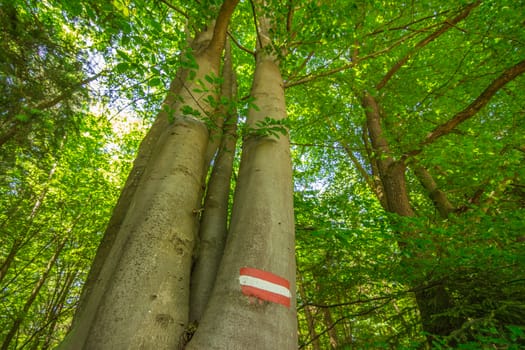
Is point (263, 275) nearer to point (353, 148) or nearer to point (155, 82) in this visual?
point (155, 82)

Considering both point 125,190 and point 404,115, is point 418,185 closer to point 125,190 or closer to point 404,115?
point 404,115

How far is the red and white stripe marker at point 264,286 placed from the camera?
120 cm

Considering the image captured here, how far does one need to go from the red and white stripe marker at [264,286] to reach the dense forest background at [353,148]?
44.0 inches

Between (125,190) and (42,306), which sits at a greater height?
(125,190)

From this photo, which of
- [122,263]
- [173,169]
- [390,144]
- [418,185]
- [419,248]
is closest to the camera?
[122,263]

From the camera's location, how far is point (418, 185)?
7.28 m

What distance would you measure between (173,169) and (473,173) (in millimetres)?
4740

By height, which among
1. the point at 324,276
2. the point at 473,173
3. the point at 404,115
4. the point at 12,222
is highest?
the point at 404,115

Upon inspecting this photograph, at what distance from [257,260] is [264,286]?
138 mm

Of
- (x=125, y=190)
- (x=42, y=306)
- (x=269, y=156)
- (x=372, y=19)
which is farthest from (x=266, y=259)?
(x=42, y=306)

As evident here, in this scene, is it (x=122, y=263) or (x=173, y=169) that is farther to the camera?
(x=173, y=169)

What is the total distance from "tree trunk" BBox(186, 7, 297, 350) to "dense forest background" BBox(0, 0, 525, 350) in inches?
14.0

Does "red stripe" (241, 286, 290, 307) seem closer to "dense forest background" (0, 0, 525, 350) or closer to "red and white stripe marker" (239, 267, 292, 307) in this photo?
"red and white stripe marker" (239, 267, 292, 307)

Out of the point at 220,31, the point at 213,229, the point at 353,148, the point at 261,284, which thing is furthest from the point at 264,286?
the point at 353,148
